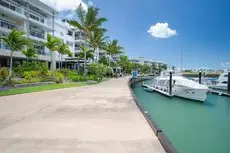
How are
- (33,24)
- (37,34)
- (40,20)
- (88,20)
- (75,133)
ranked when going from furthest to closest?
(40,20) → (37,34) → (33,24) → (88,20) → (75,133)

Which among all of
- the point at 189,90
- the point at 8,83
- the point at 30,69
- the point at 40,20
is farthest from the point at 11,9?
the point at 189,90

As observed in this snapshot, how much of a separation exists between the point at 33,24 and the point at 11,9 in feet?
24.2

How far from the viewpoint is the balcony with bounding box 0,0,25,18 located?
35.8 meters

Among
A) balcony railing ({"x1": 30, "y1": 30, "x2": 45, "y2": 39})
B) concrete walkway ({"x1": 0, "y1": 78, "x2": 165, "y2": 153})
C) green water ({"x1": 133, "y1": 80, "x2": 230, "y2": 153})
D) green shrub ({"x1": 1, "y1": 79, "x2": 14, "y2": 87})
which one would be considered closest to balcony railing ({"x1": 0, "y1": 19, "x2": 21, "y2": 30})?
balcony railing ({"x1": 30, "y1": 30, "x2": 45, "y2": 39})

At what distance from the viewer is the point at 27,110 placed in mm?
10070

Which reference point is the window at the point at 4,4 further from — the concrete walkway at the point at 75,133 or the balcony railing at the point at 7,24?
the concrete walkway at the point at 75,133

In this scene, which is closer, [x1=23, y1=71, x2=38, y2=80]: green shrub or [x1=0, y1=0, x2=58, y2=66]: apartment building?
[x1=23, y1=71, x2=38, y2=80]: green shrub

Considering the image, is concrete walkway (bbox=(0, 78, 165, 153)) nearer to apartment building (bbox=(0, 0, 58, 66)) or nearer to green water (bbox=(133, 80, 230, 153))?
→ green water (bbox=(133, 80, 230, 153))

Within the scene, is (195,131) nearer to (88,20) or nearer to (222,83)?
(88,20)

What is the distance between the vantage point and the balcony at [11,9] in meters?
35.8

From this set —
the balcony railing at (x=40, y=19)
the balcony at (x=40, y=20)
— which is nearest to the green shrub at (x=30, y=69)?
the balcony at (x=40, y=20)

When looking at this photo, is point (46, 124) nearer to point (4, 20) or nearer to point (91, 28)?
point (91, 28)

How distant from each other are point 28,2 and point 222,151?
4378 centimetres

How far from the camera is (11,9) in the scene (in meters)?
37.9
